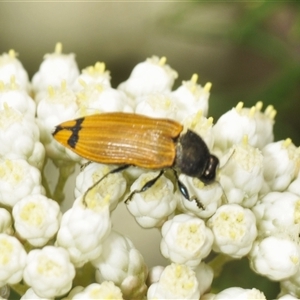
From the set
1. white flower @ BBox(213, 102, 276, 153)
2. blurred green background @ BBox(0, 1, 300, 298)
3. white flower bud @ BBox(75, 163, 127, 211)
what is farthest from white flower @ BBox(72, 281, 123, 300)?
blurred green background @ BBox(0, 1, 300, 298)

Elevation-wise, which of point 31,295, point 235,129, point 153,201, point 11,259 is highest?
point 235,129

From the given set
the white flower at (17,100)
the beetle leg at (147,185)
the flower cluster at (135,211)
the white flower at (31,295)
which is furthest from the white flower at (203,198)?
the white flower at (17,100)

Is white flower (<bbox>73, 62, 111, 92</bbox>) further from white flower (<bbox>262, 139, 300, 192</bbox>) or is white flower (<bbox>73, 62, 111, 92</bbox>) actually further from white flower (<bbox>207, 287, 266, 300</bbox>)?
white flower (<bbox>207, 287, 266, 300</bbox>)

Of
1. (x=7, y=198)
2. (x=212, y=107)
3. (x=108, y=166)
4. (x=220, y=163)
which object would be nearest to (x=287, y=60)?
(x=212, y=107)

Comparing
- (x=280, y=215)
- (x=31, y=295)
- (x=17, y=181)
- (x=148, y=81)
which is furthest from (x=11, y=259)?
(x=148, y=81)

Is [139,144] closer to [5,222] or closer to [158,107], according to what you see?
[158,107]
